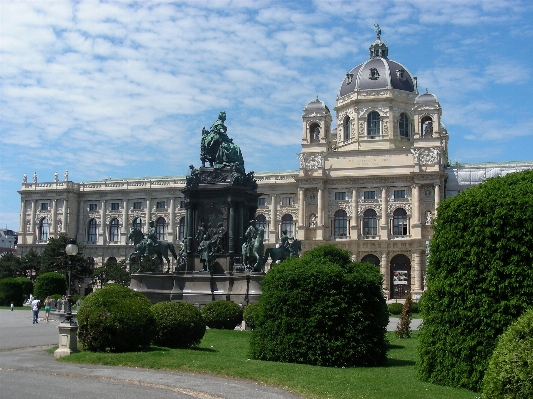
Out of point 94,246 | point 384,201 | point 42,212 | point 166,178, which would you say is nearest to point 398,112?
point 384,201

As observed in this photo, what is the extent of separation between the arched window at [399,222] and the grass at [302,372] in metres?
60.1

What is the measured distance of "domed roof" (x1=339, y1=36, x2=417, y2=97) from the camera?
88.3 metres

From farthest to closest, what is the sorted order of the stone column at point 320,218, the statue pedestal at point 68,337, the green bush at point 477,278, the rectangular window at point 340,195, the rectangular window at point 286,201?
the rectangular window at point 286,201, the rectangular window at point 340,195, the stone column at point 320,218, the statue pedestal at point 68,337, the green bush at point 477,278

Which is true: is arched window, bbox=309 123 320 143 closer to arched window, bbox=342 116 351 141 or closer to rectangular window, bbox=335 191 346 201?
arched window, bbox=342 116 351 141

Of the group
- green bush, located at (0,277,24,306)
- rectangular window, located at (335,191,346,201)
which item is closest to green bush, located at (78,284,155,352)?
green bush, located at (0,277,24,306)

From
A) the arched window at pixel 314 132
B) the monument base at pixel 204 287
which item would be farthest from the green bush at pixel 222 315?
the arched window at pixel 314 132

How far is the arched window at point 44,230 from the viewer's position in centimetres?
9838

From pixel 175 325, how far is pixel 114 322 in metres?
2.30

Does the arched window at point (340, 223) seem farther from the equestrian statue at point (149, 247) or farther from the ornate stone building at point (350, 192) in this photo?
the equestrian statue at point (149, 247)

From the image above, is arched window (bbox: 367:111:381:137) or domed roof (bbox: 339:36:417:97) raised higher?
domed roof (bbox: 339:36:417:97)

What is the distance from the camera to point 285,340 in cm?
1777

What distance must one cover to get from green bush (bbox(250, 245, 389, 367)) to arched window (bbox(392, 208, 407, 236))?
6252 centimetres

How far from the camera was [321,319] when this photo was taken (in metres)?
17.5

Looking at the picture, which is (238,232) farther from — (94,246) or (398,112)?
(94,246)
